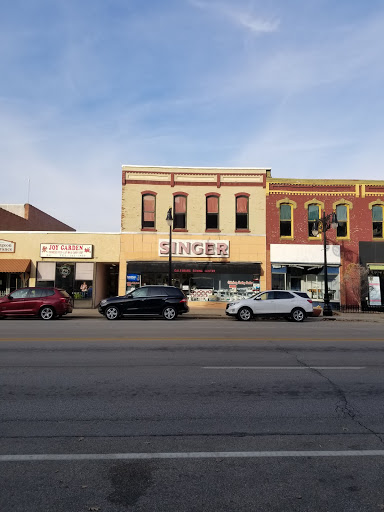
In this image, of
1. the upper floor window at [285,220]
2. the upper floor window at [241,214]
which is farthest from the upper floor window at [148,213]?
the upper floor window at [285,220]

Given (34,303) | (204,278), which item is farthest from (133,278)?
(34,303)

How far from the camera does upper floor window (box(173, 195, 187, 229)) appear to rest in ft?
84.6

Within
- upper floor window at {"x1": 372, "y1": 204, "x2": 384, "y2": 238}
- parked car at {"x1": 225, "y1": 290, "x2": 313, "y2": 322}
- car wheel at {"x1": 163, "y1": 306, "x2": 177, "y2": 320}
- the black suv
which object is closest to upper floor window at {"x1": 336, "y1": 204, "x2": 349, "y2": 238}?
upper floor window at {"x1": 372, "y1": 204, "x2": 384, "y2": 238}

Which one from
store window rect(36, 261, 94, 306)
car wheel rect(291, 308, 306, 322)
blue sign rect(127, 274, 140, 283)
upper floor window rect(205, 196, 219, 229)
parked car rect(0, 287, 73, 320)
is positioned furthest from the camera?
upper floor window rect(205, 196, 219, 229)

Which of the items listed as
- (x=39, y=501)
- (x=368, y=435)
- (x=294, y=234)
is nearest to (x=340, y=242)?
(x=294, y=234)

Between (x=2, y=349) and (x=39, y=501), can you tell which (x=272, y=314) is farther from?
(x=39, y=501)

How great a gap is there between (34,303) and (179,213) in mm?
11246

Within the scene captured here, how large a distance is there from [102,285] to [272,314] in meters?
13.0

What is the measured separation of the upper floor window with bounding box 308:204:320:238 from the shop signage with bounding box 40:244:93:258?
47.2 ft

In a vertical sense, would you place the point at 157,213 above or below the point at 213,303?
above

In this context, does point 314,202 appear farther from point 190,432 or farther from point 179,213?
point 190,432

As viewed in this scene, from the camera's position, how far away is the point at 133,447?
4.04 metres

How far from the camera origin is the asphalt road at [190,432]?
10.4 ft

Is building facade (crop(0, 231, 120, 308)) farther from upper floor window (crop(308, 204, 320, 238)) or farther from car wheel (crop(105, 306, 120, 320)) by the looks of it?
upper floor window (crop(308, 204, 320, 238))
